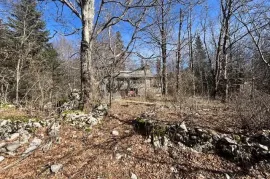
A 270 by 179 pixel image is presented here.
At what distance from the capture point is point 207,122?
4.72 m

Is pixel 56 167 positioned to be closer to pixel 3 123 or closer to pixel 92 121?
pixel 92 121

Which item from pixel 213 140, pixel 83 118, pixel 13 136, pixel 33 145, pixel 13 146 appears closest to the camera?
pixel 213 140

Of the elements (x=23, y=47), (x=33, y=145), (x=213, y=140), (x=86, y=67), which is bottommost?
(x=33, y=145)

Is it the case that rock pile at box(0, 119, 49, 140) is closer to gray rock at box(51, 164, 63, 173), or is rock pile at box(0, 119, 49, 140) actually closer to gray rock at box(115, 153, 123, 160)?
gray rock at box(51, 164, 63, 173)

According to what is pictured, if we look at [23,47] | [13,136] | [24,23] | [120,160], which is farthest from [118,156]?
[24,23]

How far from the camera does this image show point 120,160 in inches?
149

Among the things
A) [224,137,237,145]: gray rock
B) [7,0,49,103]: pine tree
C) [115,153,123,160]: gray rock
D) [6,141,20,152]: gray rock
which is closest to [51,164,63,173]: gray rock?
[115,153,123,160]: gray rock

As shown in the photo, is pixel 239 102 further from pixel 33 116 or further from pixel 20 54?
pixel 20 54

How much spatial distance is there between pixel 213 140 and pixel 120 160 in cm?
200

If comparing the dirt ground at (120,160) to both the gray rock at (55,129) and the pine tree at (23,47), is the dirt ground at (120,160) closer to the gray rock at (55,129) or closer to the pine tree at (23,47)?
the gray rock at (55,129)

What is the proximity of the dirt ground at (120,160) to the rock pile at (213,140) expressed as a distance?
0.17 meters

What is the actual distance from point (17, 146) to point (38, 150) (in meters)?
0.49

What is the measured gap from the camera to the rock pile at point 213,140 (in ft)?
12.0

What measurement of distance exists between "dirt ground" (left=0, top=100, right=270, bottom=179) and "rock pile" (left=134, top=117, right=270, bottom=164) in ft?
0.55
